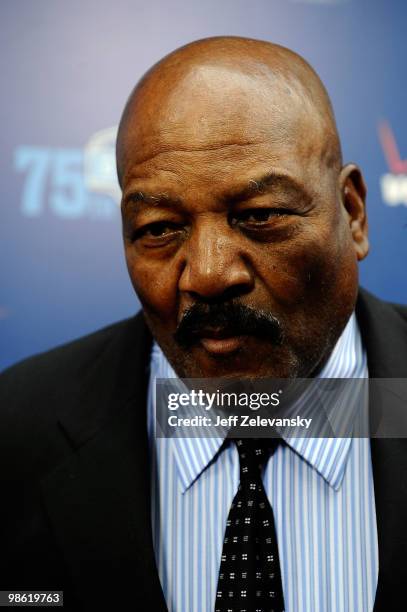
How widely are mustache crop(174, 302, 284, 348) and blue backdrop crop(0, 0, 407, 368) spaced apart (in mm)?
449

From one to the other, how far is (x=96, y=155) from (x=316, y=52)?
52cm

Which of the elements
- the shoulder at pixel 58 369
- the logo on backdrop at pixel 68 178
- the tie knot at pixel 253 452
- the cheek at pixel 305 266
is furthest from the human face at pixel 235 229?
the logo on backdrop at pixel 68 178

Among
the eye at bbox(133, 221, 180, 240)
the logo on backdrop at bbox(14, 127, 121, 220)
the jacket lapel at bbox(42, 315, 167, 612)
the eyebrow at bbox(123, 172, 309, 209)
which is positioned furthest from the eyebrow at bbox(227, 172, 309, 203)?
the logo on backdrop at bbox(14, 127, 121, 220)

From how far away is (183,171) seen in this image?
1.04 metres

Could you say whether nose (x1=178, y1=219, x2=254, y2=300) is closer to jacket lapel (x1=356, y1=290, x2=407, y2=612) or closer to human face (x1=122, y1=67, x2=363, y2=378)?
human face (x1=122, y1=67, x2=363, y2=378)

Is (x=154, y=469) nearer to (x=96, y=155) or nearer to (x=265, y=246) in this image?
(x=265, y=246)

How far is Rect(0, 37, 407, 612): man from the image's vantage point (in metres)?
1.03

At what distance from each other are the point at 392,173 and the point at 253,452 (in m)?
0.71

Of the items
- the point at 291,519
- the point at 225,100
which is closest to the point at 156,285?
the point at 225,100

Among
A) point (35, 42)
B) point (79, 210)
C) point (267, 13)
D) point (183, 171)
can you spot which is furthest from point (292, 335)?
point (35, 42)

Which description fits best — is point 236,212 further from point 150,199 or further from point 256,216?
point 150,199

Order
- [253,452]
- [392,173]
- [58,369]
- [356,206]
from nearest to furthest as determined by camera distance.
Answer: [253,452] < [356,206] < [58,369] < [392,173]

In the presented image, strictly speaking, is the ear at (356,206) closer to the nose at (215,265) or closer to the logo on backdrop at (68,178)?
the nose at (215,265)

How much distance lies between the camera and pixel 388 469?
105 centimetres
